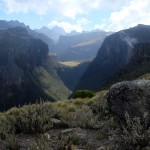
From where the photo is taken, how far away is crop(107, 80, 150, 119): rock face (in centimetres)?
1026

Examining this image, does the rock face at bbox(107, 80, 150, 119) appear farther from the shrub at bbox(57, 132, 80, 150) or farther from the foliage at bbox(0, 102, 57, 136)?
the foliage at bbox(0, 102, 57, 136)

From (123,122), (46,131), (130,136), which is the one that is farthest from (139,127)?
(46,131)

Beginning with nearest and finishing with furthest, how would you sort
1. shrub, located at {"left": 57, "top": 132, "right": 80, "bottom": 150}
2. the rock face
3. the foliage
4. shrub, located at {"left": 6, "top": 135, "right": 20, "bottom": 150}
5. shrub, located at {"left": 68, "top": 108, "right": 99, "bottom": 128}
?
shrub, located at {"left": 57, "top": 132, "right": 80, "bottom": 150} < shrub, located at {"left": 6, "top": 135, "right": 20, "bottom": 150} < the rock face < the foliage < shrub, located at {"left": 68, "top": 108, "right": 99, "bottom": 128}

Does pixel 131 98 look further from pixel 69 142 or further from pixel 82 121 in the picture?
pixel 69 142

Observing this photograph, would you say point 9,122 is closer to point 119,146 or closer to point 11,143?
point 11,143

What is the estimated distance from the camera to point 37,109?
12.4 metres

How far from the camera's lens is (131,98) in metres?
10.6

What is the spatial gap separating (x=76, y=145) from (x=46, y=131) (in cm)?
228

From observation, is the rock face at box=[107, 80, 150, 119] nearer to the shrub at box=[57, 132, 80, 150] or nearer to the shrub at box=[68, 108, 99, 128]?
the shrub at box=[68, 108, 99, 128]

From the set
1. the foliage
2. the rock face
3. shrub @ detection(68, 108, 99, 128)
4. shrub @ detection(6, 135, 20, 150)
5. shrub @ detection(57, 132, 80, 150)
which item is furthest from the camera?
shrub @ detection(68, 108, 99, 128)

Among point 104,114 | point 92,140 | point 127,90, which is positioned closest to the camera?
point 92,140

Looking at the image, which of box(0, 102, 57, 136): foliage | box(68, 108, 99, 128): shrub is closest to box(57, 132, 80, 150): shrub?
box(0, 102, 57, 136): foliage

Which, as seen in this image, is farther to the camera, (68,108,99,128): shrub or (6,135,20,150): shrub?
(68,108,99,128): shrub

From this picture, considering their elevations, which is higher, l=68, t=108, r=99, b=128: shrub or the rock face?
the rock face
